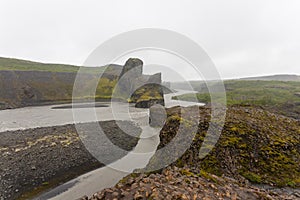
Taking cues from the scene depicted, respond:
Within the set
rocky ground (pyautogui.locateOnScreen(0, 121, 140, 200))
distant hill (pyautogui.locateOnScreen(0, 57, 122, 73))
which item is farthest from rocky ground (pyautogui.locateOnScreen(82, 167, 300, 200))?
distant hill (pyautogui.locateOnScreen(0, 57, 122, 73))

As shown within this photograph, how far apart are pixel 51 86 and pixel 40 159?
89606 millimetres

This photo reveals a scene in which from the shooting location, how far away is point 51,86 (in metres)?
99.4

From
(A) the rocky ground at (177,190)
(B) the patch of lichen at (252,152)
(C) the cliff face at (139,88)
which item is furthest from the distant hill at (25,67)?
(A) the rocky ground at (177,190)

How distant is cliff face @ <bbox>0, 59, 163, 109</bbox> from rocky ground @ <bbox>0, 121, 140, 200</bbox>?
1640 inches

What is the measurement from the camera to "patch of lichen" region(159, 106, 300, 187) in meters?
13.1

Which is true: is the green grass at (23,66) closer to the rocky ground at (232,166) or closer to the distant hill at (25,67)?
the distant hill at (25,67)

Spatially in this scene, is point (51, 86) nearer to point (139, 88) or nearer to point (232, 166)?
point (139, 88)

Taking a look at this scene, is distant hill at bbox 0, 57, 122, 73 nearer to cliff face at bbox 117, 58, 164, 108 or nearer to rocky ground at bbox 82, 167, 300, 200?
cliff face at bbox 117, 58, 164, 108

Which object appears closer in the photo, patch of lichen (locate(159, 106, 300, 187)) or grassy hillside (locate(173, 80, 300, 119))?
patch of lichen (locate(159, 106, 300, 187))

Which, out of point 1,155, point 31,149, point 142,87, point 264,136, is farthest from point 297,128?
point 142,87

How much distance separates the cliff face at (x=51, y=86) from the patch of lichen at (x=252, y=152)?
2005 inches

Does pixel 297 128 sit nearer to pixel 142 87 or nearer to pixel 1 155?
pixel 1 155

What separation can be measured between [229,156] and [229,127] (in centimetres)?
318

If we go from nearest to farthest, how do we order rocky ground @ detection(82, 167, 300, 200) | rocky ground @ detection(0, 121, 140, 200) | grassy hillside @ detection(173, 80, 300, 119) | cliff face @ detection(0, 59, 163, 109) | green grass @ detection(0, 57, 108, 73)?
1. rocky ground @ detection(82, 167, 300, 200)
2. rocky ground @ detection(0, 121, 140, 200)
3. grassy hillside @ detection(173, 80, 300, 119)
4. cliff face @ detection(0, 59, 163, 109)
5. green grass @ detection(0, 57, 108, 73)
